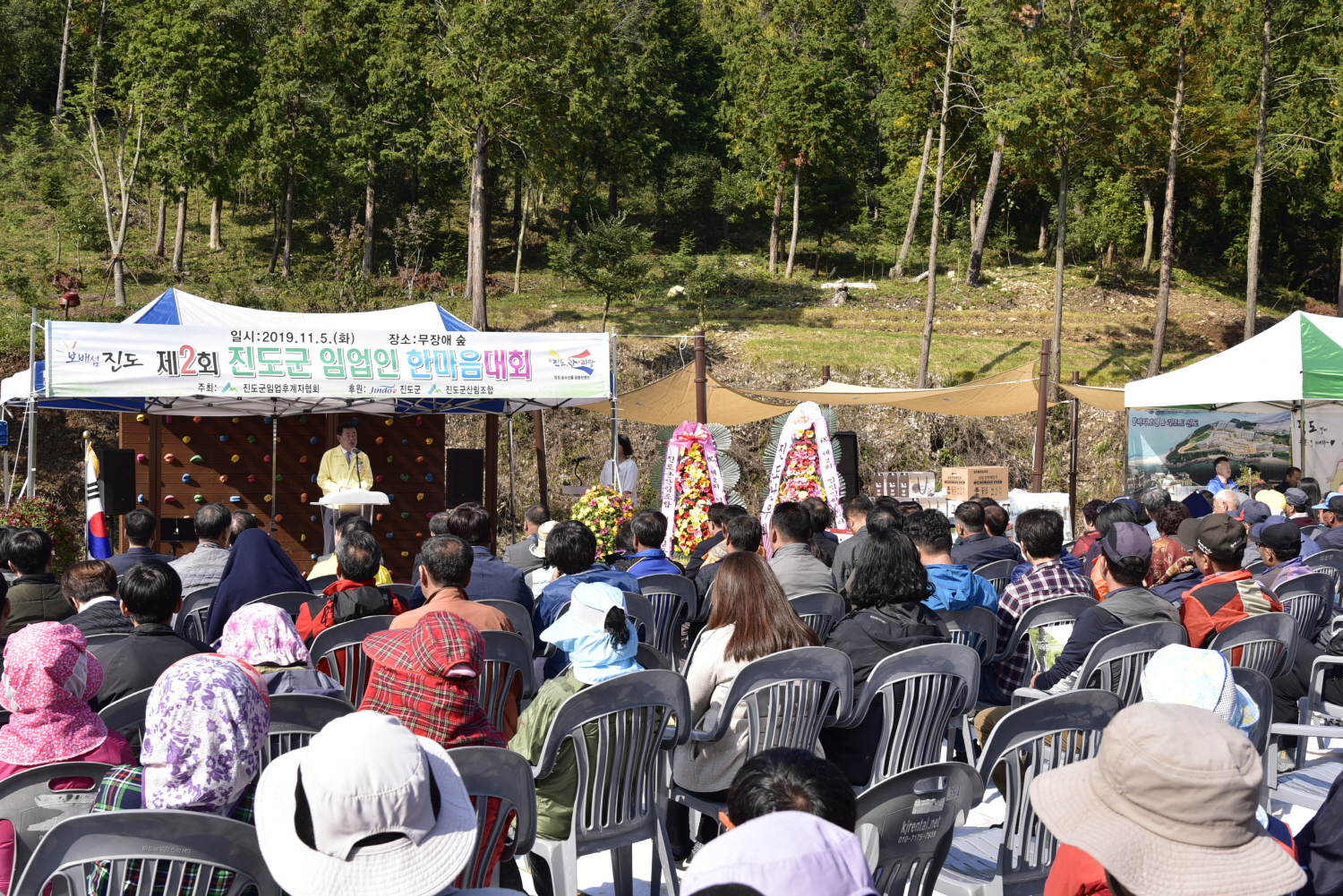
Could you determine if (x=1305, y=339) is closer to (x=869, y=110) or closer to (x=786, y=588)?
(x=786, y=588)

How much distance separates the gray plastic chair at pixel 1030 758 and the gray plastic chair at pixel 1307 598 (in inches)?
106

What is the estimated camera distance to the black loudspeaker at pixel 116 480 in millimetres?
9844

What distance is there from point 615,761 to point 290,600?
2588 millimetres

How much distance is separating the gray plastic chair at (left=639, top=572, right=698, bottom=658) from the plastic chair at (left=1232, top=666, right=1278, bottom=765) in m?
2.83

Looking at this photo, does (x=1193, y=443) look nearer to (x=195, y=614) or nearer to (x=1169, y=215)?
(x=1169, y=215)

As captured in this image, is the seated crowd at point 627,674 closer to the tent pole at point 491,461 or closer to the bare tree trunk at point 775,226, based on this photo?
the tent pole at point 491,461

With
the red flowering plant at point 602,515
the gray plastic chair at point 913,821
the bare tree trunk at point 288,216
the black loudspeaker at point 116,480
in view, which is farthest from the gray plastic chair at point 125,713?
the bare tree trunk at point 288,216

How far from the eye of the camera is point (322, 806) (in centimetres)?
155

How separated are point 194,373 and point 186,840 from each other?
682cm

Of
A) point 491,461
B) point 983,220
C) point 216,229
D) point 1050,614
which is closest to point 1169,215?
point 983,220

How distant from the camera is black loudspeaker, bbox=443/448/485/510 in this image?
11.2 metres

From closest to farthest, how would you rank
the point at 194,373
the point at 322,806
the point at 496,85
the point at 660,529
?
the point at 322,806
the point at 660,529
the point at 194,373
the point at 496,85

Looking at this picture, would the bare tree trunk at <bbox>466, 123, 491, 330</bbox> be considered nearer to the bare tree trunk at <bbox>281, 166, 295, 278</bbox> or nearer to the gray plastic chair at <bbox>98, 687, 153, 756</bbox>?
the bare tree trunk at <bbox>281, 166, 295, 278</bbox>

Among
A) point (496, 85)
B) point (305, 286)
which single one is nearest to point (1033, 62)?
point (496, 85)
